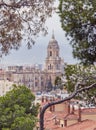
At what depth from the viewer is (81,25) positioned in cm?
1066

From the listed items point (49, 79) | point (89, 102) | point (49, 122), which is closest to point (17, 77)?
point (49, 79)


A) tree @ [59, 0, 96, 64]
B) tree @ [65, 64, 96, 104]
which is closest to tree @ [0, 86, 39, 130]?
tree @ [65, 64, 96, 104]

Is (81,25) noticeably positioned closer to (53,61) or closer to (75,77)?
(75,77)

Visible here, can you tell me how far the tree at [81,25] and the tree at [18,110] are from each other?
18.8m

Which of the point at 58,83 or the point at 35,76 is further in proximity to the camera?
the point at 35,76

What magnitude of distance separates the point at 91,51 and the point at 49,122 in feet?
100

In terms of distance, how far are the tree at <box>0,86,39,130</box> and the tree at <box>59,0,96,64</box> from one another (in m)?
18.8

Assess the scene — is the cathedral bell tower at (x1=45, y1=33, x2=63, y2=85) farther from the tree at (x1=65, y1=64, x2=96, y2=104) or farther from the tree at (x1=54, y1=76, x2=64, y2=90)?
the tree at (x1=54, y1=76, x2=64, y2=90)

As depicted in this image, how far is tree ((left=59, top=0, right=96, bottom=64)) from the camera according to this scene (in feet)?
34.7

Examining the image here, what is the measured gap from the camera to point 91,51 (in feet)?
35.2

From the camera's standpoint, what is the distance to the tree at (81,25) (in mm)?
10570

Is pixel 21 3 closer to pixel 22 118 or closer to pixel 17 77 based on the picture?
pixel 22 118

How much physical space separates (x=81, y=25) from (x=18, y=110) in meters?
21.3

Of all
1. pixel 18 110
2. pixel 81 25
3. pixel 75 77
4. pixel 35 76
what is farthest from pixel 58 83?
pixel 35 76
